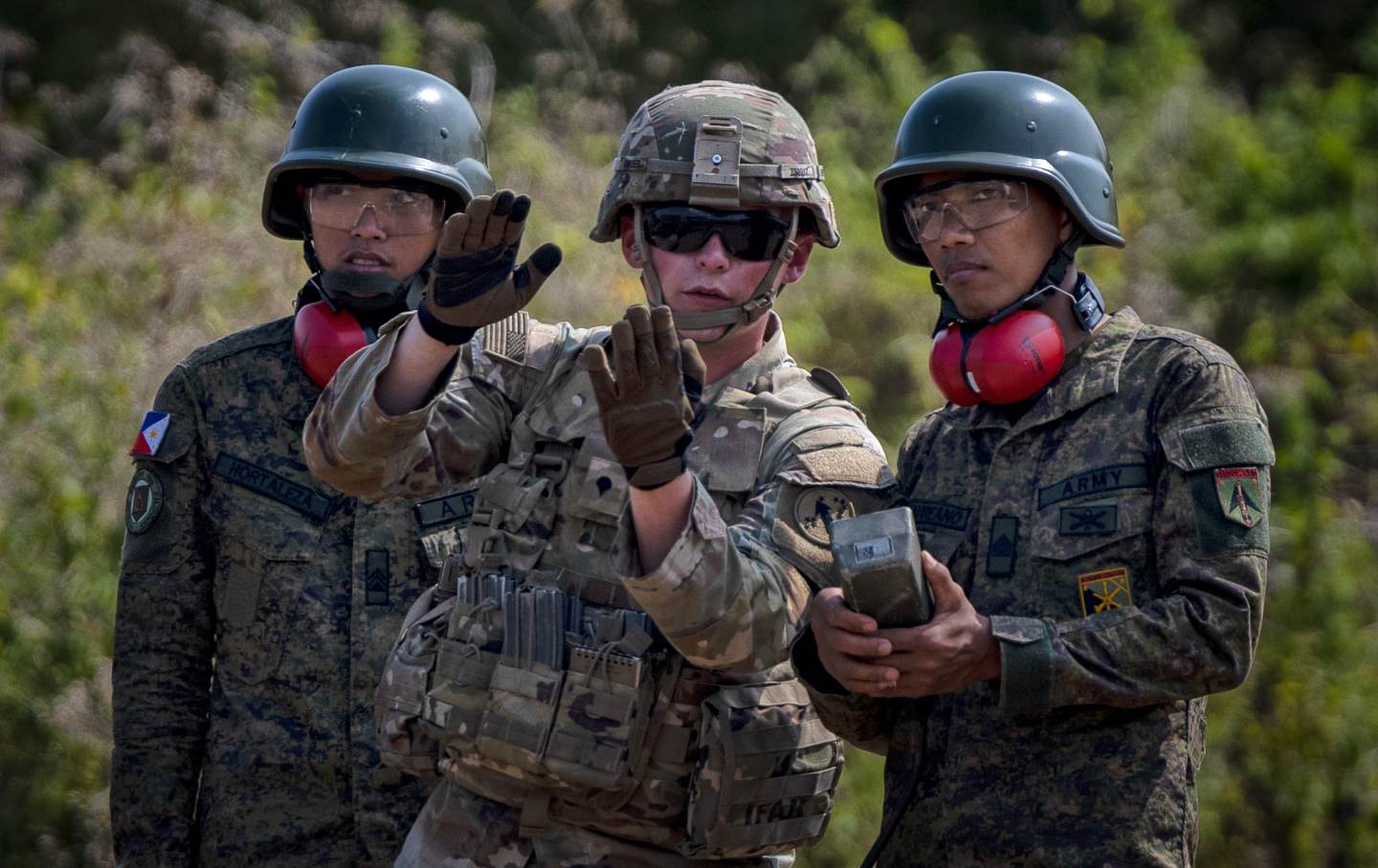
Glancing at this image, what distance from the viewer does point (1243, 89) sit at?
43.5ft

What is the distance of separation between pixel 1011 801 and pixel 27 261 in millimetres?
7493

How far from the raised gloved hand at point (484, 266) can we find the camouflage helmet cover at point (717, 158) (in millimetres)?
650

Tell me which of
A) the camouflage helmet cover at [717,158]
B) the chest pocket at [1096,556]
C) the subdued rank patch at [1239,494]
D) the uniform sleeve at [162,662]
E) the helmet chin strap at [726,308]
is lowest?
the uniform sleeve at [162,662]

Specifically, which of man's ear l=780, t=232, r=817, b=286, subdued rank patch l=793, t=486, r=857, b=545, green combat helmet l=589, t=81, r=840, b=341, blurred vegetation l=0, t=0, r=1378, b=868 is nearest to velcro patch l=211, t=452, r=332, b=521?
green combat helmet l=589, t=81, r=840, b=341

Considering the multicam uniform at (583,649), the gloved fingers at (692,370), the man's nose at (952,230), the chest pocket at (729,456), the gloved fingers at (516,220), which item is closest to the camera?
the gloved fingers at (692,370)

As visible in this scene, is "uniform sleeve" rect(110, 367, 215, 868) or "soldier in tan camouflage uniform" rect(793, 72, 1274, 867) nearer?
"soldier in tan camouflage uniform" rect(793, 72, 1274, 867)

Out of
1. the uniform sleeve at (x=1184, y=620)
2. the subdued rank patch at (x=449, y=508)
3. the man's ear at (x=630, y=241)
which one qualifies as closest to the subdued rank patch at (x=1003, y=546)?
the uniform sleeve at (x=1184, y=620)

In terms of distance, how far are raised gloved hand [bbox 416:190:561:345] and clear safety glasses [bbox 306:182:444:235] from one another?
126cm

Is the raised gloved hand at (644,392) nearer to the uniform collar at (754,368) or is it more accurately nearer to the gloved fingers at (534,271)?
the gloved fingers at (534,271)

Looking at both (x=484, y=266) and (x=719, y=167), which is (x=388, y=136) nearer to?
(x=719, y=167)

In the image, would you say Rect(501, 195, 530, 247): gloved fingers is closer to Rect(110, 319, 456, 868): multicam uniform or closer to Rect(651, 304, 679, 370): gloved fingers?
Rect(651, 304, 679, 370): gloved fingers

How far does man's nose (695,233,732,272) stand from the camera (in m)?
3.81

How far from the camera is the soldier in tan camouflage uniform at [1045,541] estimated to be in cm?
338

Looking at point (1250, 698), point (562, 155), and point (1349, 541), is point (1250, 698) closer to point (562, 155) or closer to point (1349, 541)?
point (1349, 541)
